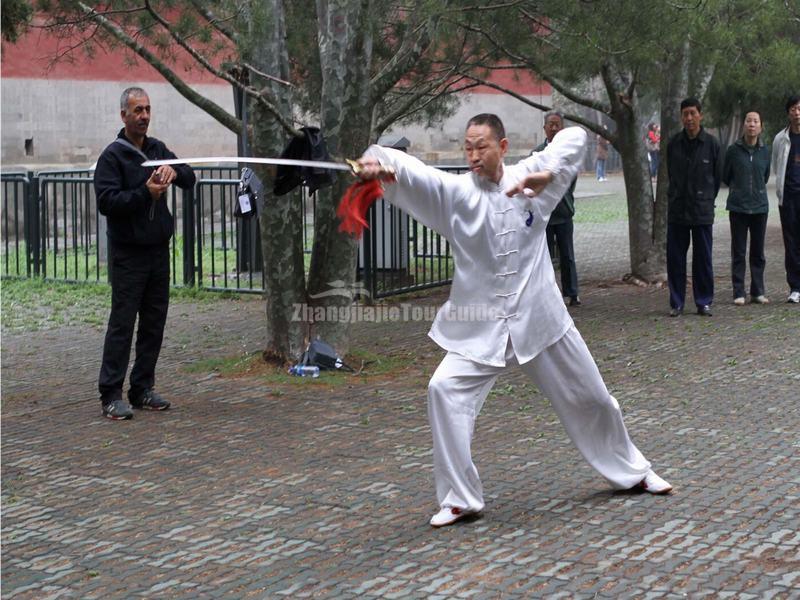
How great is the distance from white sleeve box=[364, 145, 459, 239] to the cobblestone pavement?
1.37m

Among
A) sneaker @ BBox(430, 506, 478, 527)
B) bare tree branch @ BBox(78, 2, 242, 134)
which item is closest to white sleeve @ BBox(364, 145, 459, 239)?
sneaker @ BBox(430, 506, 478, 527)

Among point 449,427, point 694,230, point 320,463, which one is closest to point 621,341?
point 694,230

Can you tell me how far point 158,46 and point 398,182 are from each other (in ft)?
16.5

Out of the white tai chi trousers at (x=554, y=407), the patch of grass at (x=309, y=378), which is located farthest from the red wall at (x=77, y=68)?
the white tai chi trousers at (x=554, y=407)

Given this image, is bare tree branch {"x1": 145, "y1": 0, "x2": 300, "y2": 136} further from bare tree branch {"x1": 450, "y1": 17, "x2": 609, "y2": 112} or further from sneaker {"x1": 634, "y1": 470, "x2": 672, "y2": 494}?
sneaker {"x1": 634, "y1": 470, "x2": 672, "y2": 494}

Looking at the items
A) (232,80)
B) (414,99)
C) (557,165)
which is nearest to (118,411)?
(232,80)

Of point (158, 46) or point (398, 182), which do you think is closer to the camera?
point (398, 182)

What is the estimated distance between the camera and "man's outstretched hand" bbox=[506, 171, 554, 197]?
595 cm

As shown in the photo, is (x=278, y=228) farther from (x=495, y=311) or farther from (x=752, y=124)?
(x=752, y=124)

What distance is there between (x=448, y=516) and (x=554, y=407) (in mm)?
767

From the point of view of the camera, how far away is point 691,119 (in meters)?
11.9

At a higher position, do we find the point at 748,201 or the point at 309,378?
the point at 748,201

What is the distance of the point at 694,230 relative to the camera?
12102 mm

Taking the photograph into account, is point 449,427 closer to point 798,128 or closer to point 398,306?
point 398,306
